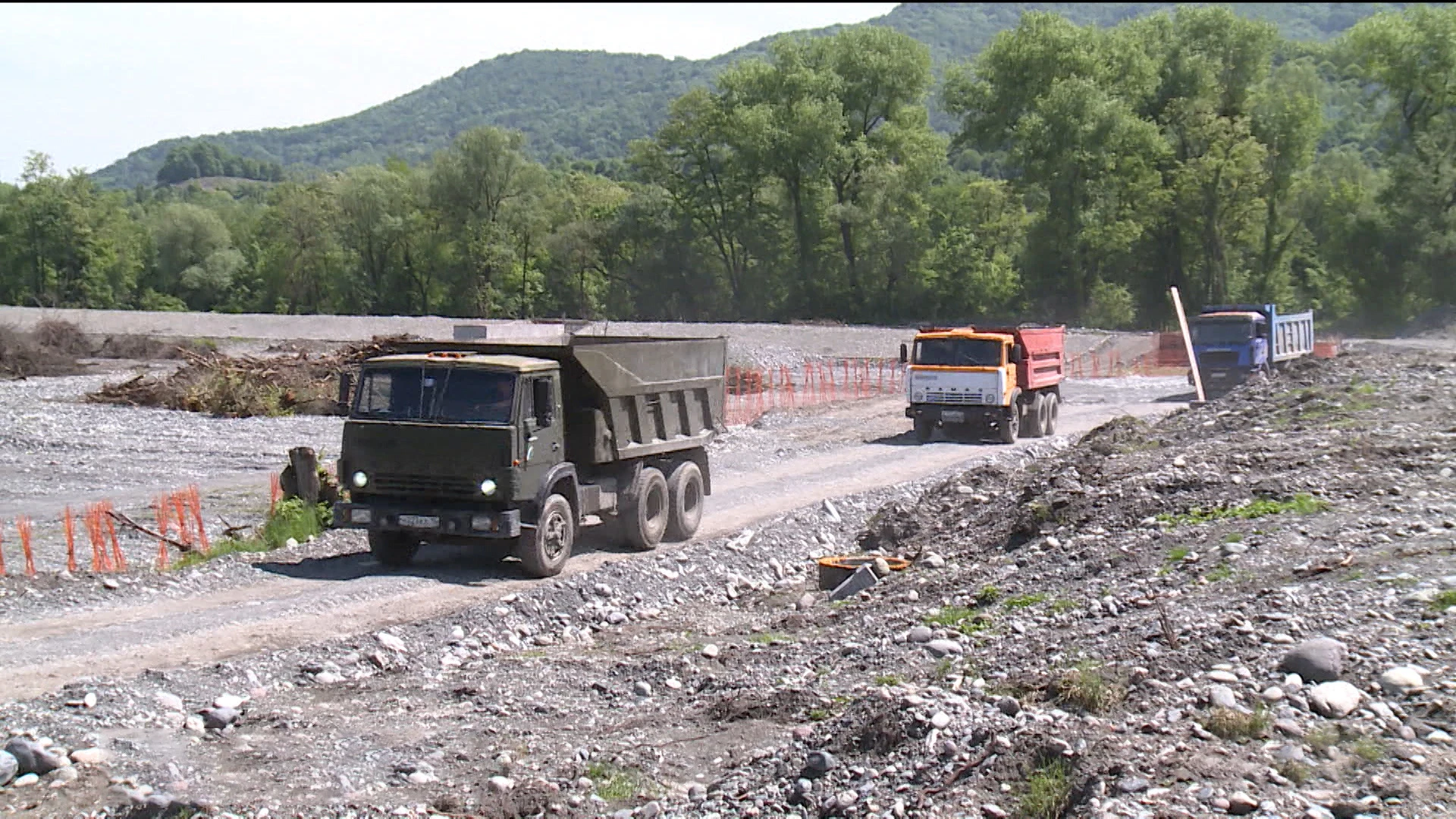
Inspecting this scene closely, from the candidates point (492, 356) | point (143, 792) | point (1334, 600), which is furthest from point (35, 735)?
point (1334, 600)

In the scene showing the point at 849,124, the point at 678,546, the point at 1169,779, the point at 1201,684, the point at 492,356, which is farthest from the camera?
the point at 849,124

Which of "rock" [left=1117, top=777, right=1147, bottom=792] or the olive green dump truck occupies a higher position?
the olive green dump truck

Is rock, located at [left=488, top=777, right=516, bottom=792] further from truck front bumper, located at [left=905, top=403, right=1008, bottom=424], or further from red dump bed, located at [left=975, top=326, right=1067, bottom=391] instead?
red dump bed, located at [left=975, top=326, right=1067, bottom=391]

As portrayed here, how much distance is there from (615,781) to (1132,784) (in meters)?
3.11

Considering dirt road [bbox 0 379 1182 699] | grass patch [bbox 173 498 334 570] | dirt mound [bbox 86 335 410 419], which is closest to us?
dirt road [bbox 0 379 1182 699]

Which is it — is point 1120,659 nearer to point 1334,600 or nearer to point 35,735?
point 1334,600

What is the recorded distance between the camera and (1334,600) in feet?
29.8

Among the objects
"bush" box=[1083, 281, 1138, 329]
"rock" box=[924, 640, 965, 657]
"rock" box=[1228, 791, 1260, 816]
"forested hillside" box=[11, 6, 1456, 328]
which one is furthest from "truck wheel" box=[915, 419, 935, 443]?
"bush" box=[1083, 281, 1138, 329]

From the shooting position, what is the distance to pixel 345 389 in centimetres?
1474

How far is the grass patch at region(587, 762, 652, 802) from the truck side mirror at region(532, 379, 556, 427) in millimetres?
5999

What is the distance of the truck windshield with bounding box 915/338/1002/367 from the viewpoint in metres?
27.2

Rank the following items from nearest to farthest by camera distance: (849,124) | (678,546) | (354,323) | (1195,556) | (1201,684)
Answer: (1201,684), (1195,556), (678,546), (354,323), (849,124)

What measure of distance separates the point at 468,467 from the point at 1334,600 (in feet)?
26.6

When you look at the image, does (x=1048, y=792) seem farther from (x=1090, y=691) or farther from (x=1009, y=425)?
(x=1009, y=425)
